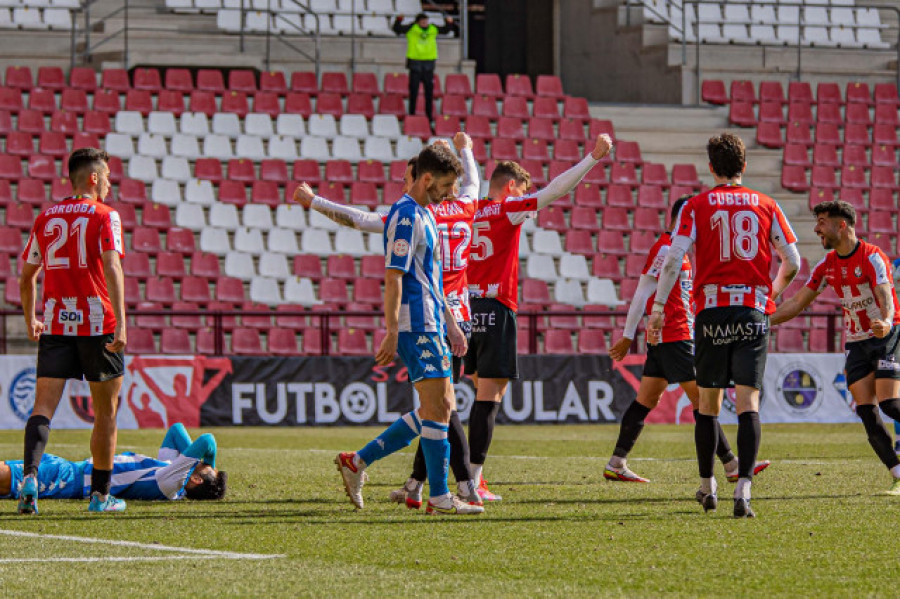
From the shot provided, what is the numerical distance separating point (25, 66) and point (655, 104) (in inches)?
472

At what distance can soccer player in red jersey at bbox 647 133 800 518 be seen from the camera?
797 cm

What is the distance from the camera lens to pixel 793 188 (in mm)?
27047

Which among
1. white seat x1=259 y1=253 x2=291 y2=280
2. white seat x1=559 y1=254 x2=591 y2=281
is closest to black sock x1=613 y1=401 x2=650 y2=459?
white seat x1=259 y1=253 x2=291 y2=280

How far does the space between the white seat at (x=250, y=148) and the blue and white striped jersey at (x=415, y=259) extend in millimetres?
16439

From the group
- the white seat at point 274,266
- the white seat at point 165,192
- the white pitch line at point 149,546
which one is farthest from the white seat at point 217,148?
the white pitch line at point 149,546

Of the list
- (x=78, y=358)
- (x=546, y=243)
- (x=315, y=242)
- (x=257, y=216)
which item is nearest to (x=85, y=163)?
(x=78, y=358)

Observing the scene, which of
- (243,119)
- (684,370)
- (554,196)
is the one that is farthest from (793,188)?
(554,196)

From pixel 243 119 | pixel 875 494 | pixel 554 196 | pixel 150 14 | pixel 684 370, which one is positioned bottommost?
pixel 875 494

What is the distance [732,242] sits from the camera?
26.4 ft

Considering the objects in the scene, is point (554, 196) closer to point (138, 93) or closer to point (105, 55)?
point (138, 93)

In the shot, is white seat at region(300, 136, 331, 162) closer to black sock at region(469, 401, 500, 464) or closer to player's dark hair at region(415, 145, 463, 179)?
black sock at region(469, 401, 500, 464)

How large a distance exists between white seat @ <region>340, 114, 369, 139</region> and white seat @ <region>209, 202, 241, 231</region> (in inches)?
113

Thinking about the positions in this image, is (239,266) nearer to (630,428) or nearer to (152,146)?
(152,146)

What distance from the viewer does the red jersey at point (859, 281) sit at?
9922 millimetres
